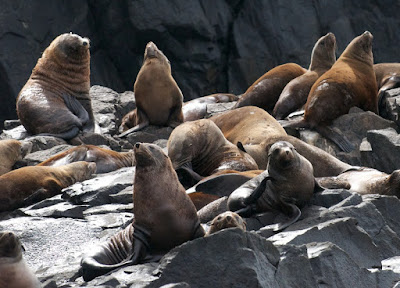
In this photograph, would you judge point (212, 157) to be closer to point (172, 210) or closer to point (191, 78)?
point (172, 210)

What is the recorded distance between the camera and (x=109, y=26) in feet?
67.2

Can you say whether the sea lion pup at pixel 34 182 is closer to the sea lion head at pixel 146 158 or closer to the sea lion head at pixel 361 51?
the sea lion head at pixel 146 158

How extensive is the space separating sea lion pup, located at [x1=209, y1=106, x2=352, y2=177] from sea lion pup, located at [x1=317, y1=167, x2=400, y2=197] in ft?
1.63

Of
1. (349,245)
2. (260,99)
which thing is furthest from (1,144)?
(349,245)

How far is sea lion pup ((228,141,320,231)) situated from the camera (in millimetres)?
6500

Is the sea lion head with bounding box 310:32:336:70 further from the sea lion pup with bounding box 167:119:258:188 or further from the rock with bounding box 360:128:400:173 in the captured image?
the sea lion pup with bounding box 167:119:258:188

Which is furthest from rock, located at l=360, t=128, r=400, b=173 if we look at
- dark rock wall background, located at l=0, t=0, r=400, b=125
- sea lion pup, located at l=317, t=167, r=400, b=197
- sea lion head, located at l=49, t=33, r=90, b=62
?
dark rock wall background, located at l=0, t=0, r=400, b=125

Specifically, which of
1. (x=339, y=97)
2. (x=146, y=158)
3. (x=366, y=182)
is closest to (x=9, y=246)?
(x=146, y=158)

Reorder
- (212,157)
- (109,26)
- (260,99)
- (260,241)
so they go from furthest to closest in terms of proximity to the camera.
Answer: (109,26) → (260,99) → (212,157) → (260,241)

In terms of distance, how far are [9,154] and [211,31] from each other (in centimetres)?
1044

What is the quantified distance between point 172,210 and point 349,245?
1.33m

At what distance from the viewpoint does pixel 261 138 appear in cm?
926

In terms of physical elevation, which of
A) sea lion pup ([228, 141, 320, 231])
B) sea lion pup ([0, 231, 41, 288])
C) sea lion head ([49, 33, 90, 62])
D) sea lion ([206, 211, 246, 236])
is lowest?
sea lion pup ([228, 141, 320, 231])

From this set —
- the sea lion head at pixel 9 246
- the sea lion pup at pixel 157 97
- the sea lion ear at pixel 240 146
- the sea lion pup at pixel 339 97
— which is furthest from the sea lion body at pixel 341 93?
the sea lion head at pixel 9 246
